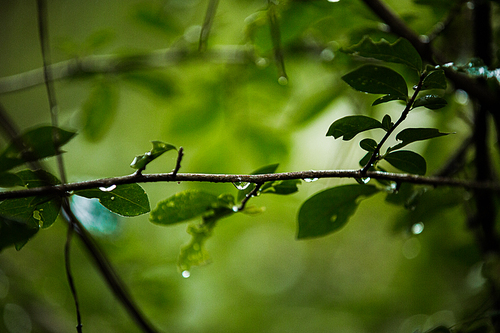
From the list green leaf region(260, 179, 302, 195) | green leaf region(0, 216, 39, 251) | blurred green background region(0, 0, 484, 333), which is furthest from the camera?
blurred green background region(0, 0, 484, 333)

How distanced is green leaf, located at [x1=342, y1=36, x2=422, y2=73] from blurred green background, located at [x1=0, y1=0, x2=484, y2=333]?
23 centimetres

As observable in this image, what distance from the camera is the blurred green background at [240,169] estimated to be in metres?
0.71

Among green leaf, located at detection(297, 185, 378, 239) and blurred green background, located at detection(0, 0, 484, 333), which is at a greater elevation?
blurred green background, located at detection(0, 0, 484, 333)

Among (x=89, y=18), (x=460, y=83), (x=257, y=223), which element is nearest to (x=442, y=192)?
(x=460, y=83)

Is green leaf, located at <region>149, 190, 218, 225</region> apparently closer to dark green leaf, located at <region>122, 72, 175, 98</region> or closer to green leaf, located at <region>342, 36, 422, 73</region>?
green leaf, located at <region>342, 36, 422, 73</region>

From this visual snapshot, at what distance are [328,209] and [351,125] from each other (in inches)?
4.7

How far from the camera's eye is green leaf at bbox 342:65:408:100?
32 centimetres

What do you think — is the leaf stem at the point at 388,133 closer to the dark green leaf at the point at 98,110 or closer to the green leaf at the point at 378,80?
the green leaf at the point at 378,80

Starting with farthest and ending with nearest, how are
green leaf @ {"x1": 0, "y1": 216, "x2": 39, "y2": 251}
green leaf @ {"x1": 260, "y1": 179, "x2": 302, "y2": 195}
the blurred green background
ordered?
the blurred green background → green leaf @ {"x1": 260, "y1": 179, "x2": 302, "y2": 195} → green leaf @ {"x1": 0, "y1": 216, "x2": 39, "y2": 251}

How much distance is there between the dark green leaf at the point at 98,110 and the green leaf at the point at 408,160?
66 centimetres

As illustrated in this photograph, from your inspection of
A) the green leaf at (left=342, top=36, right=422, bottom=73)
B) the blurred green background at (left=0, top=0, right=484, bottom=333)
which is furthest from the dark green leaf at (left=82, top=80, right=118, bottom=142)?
the green leaf at (left=342, top=36, right=422, bottom=73)

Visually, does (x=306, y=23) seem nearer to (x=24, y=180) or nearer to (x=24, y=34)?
(x=24, y=180)

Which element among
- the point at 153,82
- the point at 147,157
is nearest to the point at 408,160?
the point at 147,157

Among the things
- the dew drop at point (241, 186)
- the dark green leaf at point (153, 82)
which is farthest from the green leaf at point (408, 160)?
the dark green leaf at point (153, 82)
